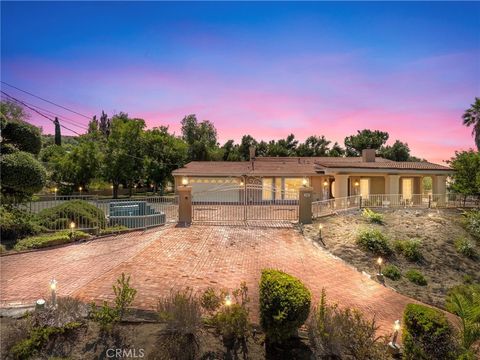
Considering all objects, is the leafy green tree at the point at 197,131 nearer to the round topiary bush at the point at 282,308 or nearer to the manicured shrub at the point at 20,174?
the manicured shrub at the point at 20,174

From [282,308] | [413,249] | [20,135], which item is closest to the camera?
[282,308]

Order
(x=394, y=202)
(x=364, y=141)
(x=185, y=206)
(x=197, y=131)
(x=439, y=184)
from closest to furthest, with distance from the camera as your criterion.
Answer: (x=185, y=206)
(x=394, y=202)
(x=439, y=184)
(x=364, y=141)
(x=197, y=131)

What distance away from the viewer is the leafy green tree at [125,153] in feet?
103

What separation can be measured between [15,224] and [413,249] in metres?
17.0

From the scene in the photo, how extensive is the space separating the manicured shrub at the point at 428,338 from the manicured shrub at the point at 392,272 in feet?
19.1

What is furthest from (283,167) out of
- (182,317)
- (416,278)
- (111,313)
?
(111,313)

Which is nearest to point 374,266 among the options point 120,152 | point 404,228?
point 404,228

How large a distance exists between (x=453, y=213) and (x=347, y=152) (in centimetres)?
4135

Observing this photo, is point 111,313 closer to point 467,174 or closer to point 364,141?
point 467,174

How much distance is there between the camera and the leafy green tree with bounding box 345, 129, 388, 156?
57719 mm

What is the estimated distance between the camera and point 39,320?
5.73 m

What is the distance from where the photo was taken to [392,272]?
11336mm

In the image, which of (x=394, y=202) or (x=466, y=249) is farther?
(x=394, y=202)

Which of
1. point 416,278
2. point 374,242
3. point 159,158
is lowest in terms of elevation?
point 416,278
